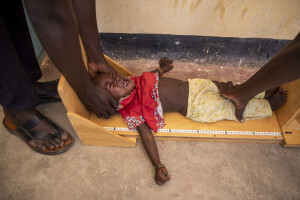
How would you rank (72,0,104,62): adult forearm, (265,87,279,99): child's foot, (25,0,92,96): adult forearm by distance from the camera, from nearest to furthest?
(25,0,92,96): adult forearm < (72,0,104,62): adult forearm < (265,87,279,99): child's foot

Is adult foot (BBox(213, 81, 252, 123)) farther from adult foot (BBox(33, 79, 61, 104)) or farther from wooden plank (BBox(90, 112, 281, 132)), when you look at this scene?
adult foot (BBox(33, 79, 61, 104))

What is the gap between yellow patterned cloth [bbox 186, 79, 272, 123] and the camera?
5.15 ft

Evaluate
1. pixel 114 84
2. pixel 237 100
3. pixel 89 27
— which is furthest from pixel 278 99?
pixel 89 27

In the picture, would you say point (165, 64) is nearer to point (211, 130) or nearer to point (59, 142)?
point (211, 130)

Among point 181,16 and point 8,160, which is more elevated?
point 181,16

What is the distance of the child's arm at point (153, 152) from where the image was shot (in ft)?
4.67

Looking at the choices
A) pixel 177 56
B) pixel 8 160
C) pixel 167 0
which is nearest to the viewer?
pixel 8 160

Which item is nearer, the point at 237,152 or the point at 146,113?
the point at 146,113

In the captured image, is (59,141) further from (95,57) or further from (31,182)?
(95,57)

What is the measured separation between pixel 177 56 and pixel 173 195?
1.32 meters

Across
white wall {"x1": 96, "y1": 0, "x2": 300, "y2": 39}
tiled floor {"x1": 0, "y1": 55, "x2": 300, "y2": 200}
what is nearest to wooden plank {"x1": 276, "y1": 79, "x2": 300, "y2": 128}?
tiled floor {"x1": 0, "y1": 55, "x2": 300, "y2": 200}

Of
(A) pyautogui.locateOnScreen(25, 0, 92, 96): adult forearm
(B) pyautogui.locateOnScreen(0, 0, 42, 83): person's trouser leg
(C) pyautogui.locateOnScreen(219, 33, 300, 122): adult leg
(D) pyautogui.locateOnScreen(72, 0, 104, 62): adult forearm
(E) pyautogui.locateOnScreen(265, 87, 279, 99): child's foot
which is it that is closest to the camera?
(A) pyautogui.locateOnScreen(25, 0, 92, 96): adult forearm

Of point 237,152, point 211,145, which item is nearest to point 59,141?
point 211,145

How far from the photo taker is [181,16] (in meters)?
1.94
